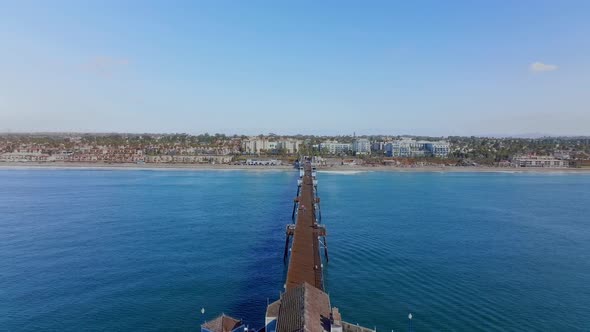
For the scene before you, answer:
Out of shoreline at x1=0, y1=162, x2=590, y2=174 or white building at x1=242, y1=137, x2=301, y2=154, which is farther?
white building at x1=242, y1=137, x2=301, y2=154

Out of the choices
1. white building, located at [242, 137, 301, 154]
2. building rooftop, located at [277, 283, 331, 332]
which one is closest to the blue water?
building rooftop, located at [277, 283, 331, 332]

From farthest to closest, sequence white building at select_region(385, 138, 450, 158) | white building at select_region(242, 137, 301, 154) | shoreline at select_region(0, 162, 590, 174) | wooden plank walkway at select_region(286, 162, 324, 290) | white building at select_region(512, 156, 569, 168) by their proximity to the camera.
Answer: white building at select_region(242, 137, 301, 154) → white building at select_region(385, 138, 450, 158) → white building at select_region(512, 156, 569, 168) → shoreline at select_region(0, 162, 590, 174) → wooden plank walkway at select_region(286, 162, 324, 290)

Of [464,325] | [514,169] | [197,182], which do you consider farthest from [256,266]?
[514,169]

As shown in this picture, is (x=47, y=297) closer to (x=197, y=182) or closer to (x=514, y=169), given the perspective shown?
(x=197, y=182)

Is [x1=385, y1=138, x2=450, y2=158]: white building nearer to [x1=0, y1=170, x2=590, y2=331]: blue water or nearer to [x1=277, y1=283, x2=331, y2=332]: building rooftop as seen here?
[x1=0, y1=170, x2=590, y2=331]: blue water

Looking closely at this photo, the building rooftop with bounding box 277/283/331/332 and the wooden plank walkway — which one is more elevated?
the building rooftop with bounding box 277/283/331/332

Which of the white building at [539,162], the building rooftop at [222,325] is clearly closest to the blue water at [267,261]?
the building rooftop at [222,325]

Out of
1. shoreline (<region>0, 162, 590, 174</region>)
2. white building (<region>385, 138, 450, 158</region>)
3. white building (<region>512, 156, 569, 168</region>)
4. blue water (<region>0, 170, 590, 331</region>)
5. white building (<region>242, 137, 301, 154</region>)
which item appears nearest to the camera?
blue water (<region>0, 170, 590, 331</region>)

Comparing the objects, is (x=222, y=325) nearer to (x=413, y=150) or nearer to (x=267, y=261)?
(x=267, y=261)

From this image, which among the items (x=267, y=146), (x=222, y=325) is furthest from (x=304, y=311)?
(x=267, y=146)
